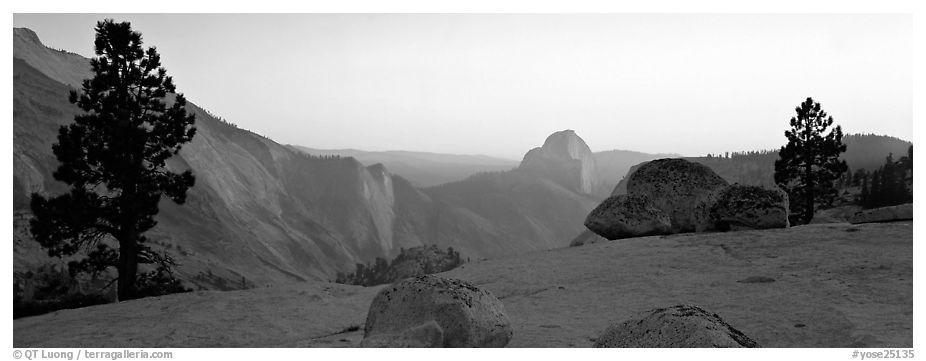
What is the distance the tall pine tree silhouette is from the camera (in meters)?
26.5

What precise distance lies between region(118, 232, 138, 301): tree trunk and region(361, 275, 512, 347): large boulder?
18.6 m

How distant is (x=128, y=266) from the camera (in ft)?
88.8

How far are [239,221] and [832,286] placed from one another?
16598cm

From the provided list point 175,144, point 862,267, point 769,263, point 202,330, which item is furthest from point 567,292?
point 175,144

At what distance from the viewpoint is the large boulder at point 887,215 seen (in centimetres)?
2686

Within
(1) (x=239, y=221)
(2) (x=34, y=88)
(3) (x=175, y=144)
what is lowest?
(1) (x=239, y=221)

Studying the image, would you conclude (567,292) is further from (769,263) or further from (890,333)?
(890,333)

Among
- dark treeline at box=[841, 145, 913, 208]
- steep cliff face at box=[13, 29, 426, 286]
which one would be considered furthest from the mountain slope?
dark treeline at box=[841, 145, 913, 208]

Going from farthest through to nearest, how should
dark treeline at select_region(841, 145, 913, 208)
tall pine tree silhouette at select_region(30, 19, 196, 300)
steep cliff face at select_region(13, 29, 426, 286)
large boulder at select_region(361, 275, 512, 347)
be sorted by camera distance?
steep cliff face at select_region(13, 29, 426, 286) → dark treeline at select_region(841, 145, 913, 208) → tall pine tree silhouette at select_region(30, 19, 196, 300) → large boulder at select_region(361, 275, 512, 347)

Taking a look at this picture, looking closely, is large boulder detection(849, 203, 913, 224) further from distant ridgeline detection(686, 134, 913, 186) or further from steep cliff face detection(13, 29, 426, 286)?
distant ridgeline detection(686, 134, 913, 186)

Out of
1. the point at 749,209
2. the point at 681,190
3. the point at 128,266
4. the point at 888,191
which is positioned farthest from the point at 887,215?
the point at 888,191

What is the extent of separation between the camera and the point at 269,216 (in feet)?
615

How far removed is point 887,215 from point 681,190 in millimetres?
8350

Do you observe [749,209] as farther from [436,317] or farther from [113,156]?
[113,156]
